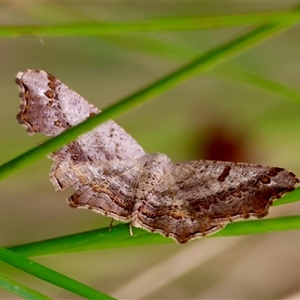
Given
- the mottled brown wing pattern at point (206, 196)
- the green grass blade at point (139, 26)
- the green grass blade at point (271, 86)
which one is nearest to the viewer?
the green grass blade at point (139, 26)

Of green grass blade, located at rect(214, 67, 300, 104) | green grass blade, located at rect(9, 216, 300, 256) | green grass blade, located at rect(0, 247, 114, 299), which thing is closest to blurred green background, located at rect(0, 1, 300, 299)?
green grass blade, located at rect(214, 67, 300, 104)

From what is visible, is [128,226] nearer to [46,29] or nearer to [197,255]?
[46,29]

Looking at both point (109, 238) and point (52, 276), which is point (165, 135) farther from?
point (52, 276)

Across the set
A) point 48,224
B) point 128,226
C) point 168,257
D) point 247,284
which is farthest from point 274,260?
point 128,226

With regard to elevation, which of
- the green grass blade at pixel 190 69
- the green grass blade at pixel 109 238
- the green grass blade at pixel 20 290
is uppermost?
the green grass blade at pixel 190 69

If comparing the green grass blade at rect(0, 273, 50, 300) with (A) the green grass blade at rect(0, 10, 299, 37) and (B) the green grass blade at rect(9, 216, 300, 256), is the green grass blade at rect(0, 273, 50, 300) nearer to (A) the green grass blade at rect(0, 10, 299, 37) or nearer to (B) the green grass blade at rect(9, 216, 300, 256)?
(B) the green grass blade at rect(9, 216, 300, 256)

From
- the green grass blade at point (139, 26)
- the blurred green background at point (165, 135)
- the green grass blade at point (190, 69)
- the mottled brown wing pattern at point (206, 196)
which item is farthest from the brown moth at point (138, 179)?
the blurred green background at point (165, 135)

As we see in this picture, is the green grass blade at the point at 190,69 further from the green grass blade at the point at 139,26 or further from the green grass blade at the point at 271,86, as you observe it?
the green grass blade at the point at 271,86
